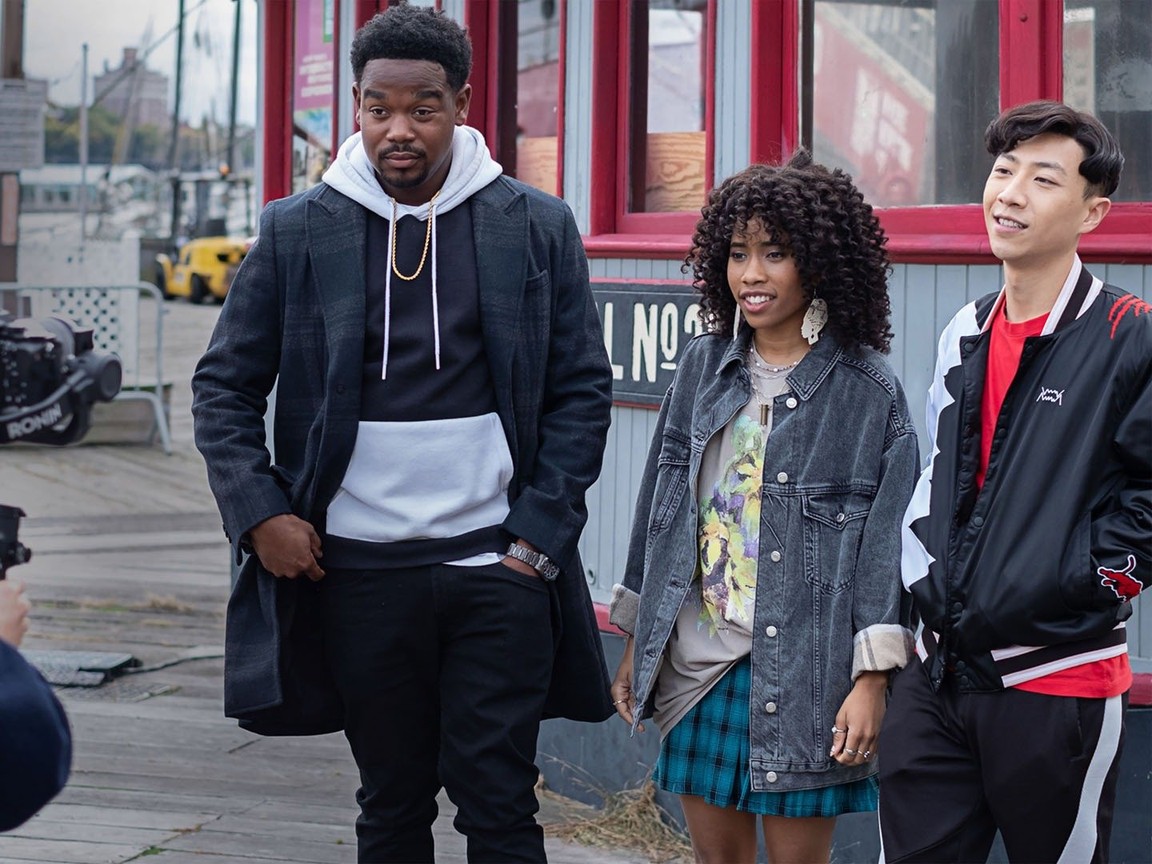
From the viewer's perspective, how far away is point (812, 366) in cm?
342

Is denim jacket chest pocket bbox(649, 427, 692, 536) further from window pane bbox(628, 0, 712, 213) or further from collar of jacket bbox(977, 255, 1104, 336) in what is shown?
window pane bbox(628, 0, 712, 213)

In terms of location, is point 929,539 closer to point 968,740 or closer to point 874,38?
point 968,740

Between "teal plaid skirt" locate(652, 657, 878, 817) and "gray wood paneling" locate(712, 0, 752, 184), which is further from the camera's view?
"gray wood paneling" locate(712, 0, 752, 184)

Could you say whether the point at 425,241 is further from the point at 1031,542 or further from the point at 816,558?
the point at 1031,542

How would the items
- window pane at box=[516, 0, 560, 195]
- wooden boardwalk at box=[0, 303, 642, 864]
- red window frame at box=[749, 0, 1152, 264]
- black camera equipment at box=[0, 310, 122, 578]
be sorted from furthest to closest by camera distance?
window pane at box=[516, 0, 560, 195] < wooden boardwalk at box=[0, 303, 642, 864] < red window frame at box=[749, 0, 1152, 264] < black camera equipment at box=[0, 310, 122, 578]

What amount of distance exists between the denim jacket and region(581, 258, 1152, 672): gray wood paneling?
2.98 feet

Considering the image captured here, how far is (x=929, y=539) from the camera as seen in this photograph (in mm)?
3123

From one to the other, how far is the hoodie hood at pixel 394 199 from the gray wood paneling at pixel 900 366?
4.52 feet

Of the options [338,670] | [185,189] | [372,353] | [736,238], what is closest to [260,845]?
[338,670]

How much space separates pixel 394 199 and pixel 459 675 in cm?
98

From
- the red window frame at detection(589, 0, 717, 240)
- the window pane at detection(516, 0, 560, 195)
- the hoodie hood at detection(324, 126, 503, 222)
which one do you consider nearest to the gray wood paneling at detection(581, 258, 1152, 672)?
the red window frame at detection(589, 0, 717, 240)

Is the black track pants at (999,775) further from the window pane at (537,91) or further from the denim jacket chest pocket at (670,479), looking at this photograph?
the window pane at (537,91)

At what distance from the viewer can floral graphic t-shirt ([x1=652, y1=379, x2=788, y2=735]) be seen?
11.1ft

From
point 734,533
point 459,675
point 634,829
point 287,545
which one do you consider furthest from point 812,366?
point 634,829
